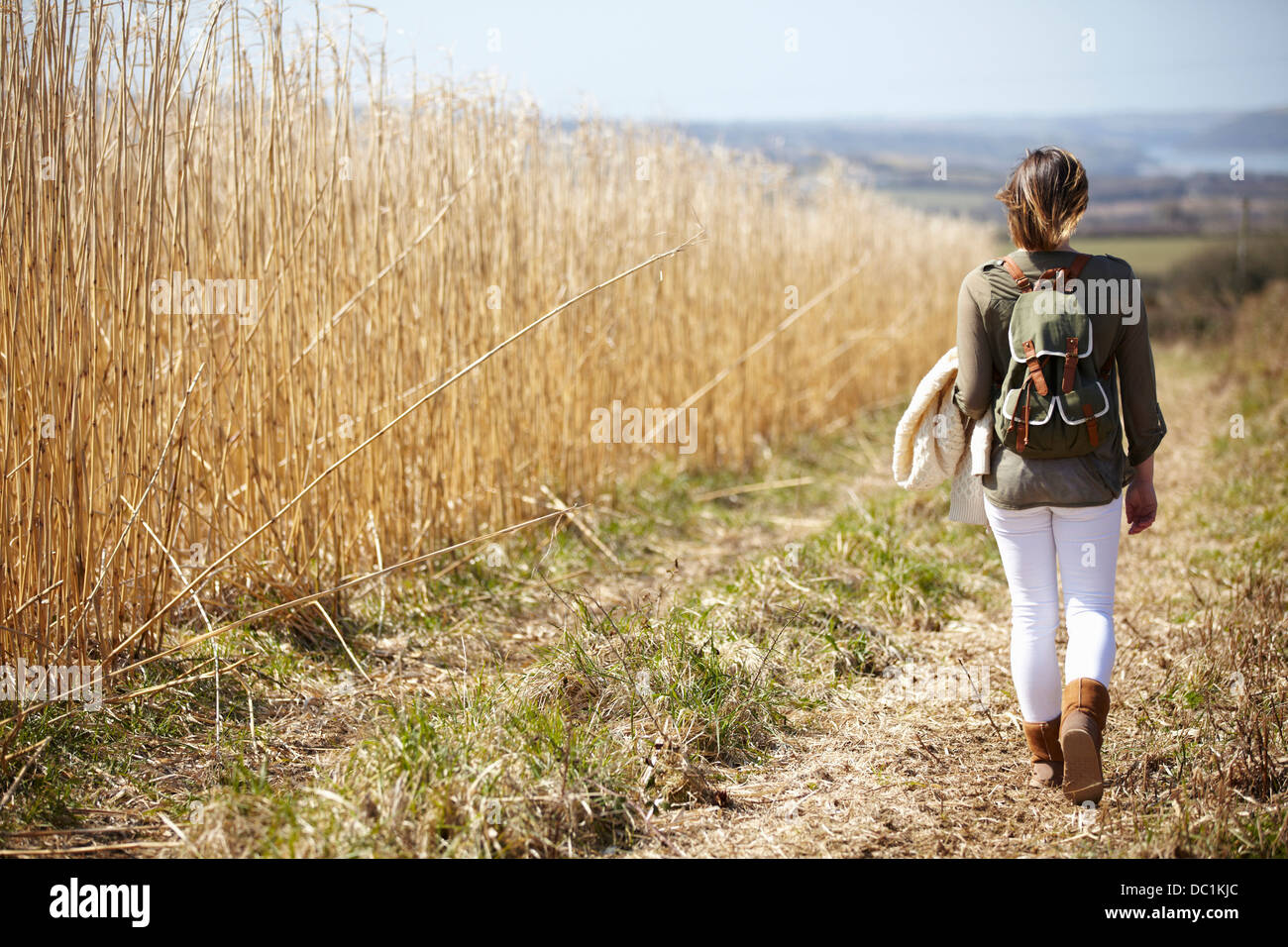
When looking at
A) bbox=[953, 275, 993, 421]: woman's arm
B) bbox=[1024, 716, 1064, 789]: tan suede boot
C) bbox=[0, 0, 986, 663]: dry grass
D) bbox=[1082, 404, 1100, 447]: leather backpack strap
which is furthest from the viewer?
bbox=[0, 0, 986, 663]: dry grass

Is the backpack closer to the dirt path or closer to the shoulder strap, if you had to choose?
the shoulder strap

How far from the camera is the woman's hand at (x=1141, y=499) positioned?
2.01 meters

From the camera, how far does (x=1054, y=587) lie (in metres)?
1.98

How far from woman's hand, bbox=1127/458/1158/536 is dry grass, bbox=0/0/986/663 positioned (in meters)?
1.80

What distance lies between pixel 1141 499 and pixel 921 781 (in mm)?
792

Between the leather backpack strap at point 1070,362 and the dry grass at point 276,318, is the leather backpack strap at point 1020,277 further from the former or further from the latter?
the dry grass at point 276,318

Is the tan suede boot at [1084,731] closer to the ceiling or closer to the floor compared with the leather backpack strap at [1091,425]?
closer to the floor

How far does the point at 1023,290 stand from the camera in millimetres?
1871

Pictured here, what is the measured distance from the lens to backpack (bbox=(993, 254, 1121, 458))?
1.80 meters

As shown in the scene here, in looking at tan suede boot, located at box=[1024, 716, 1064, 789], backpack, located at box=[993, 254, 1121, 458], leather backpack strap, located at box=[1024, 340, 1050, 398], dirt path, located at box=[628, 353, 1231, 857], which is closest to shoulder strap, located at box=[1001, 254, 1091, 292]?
backpack, located at box=[993, 254, 1121, 458]

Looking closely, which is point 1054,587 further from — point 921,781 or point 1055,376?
point 921,781

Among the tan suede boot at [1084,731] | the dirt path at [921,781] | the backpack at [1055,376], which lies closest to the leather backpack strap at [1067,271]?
the backpack at [1055,376]

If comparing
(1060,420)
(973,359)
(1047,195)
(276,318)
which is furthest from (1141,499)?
(276,318)
